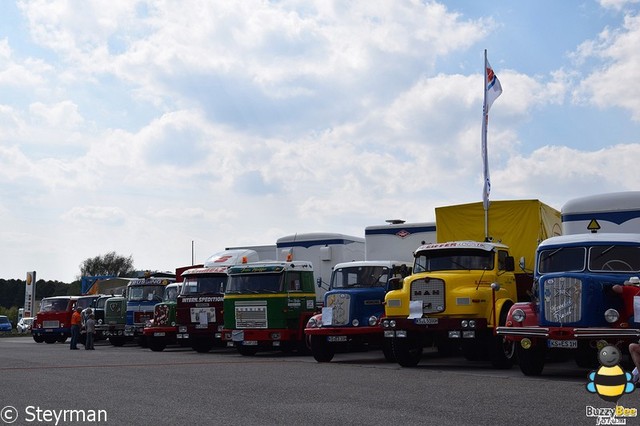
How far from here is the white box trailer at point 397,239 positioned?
24375 millimetres

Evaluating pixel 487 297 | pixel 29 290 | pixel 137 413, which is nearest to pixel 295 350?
pixel 487 297

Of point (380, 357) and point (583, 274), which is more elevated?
point (583, 274)

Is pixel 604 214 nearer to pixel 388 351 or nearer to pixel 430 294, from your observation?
pixel 430 294

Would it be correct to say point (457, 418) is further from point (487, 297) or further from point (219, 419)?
point (487, 297)

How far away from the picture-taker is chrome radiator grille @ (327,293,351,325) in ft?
69.1

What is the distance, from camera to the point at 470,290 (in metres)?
17.7

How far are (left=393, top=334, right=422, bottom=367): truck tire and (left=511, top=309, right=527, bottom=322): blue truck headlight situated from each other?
305cm

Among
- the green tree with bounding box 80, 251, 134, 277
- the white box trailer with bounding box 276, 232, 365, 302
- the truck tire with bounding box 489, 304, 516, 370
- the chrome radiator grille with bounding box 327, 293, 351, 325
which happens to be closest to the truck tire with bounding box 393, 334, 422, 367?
the truck tire with bounding box 489, 304, 516, 370

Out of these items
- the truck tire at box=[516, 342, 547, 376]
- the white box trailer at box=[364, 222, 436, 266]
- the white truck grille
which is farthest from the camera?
the white box trailer at box=[364, 222, 436, 266]

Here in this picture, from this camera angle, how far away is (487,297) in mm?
17750

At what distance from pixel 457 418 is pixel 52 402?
560cm

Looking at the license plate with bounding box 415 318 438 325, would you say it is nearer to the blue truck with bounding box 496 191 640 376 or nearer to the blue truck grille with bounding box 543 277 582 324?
the blue truck with bounding box 496 191 640 376

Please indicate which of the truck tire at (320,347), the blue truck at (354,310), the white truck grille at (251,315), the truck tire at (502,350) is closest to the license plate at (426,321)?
the truck tire at (502,350)

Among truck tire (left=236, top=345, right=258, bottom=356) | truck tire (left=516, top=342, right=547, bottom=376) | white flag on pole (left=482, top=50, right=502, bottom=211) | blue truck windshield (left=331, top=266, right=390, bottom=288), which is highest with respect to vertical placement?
white flag on pole (left=482, top=50, right=502, bottom=211)
